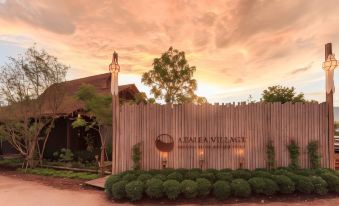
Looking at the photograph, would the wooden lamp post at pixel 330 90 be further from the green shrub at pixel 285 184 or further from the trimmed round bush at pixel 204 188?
the trimmed round bush at pixel 204 188

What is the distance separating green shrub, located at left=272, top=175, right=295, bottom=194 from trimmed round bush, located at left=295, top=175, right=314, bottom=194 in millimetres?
217

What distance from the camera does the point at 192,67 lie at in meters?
19.3

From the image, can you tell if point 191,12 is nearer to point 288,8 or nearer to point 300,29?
point 288,8

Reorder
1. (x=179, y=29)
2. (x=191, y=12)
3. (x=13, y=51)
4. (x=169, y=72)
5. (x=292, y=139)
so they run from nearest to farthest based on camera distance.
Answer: (x=292, y=139) → (x=191, y=12) → (x=179, y=29) → (x=13, y=51) → (x=169, y=72)

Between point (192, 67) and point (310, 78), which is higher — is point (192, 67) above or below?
above

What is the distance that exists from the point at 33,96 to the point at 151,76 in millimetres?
7846

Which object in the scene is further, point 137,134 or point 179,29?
point 179,29

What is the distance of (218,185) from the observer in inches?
306

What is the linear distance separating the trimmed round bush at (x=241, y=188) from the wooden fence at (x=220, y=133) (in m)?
1.86

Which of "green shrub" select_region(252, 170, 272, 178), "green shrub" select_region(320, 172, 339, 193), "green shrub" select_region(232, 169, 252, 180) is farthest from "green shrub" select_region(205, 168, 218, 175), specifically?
"green shrub" select_region(320, 172, 339, 193)

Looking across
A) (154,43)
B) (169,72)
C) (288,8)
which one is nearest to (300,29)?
(288,8)

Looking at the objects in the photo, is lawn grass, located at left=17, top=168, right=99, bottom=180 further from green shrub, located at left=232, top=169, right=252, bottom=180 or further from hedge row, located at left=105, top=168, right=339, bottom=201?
green shrub, located at left=232, top=169, right=252, bottom=180

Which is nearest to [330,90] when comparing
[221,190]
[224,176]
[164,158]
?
[224,176]

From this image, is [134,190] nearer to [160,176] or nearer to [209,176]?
[160,176]
